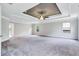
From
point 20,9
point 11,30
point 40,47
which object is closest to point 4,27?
point 11,30

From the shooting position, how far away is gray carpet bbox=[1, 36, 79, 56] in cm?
176

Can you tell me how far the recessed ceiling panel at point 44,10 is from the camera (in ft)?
5.86

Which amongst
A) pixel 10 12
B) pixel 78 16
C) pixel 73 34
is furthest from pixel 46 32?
pixel 10 12

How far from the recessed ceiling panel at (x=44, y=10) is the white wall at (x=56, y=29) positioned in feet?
0.61

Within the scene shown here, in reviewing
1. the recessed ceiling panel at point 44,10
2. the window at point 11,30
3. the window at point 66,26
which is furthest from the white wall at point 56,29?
the window at point 11,30

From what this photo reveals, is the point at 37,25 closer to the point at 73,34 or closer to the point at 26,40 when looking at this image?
the point at 26,40

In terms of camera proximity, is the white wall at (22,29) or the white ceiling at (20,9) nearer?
the white ceiling at (20,9)

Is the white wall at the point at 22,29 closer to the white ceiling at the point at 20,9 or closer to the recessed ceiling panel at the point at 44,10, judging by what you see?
the white ceiling at the point at 20,9

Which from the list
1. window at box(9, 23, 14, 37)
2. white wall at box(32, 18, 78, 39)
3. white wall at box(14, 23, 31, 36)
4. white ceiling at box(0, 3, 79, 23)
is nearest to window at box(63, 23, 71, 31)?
white wall at box(32, 18, 78, 39)

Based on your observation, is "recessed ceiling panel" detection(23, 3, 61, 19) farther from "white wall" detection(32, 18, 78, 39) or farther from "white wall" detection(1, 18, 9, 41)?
"white wall" detection(1, 18, 9, 41)

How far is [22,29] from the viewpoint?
1.89 meters

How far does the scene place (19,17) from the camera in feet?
6.05

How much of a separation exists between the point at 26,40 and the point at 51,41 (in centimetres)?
45

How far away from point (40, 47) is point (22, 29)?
1.56ft
